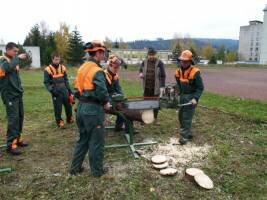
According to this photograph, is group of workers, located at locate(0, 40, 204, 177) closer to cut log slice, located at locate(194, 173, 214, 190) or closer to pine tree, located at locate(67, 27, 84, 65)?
cut log slice, located at locate(194, 173, 214, 190)

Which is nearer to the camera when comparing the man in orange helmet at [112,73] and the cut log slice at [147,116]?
the cut log slice at [147,116]

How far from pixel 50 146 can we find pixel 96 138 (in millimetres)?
2137

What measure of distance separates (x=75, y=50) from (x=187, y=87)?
4558cm

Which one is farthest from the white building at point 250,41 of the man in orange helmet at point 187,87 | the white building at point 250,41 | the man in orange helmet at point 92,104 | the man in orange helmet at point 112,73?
the man in orange helmet at point 92,104

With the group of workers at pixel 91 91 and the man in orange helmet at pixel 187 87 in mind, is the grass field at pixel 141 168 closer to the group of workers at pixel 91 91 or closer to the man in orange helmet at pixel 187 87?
the group of workers at pixel 91 91

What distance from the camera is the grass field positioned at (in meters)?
4.52

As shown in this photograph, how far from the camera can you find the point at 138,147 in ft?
20.8

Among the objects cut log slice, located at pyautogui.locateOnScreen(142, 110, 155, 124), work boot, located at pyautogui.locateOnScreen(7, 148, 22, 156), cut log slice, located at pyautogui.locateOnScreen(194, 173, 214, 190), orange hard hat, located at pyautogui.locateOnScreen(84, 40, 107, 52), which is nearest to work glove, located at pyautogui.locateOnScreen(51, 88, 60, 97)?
work boot, located at pyautogui.locateOnScreen(7, 148, 22, 156)

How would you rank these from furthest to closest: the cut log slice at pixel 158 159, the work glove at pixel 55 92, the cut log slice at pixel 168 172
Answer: the work glove at pixel 55 92 → the cut log slice at pixel 158 159 → the cut log slice at pixel 168 172

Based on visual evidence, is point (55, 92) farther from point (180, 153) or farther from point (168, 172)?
point (168, 172)

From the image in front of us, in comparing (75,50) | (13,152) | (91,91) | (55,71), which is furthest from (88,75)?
(75,50)

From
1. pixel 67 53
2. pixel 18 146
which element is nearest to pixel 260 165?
pixel 18 146

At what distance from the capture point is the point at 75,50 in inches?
1982

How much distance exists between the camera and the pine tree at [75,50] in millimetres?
49850
